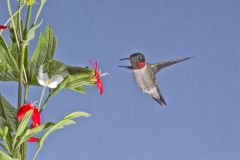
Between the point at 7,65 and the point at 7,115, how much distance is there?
0.17 meters

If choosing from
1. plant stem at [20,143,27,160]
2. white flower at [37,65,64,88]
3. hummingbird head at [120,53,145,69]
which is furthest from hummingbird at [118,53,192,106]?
plant stem at [20,143,27,160]

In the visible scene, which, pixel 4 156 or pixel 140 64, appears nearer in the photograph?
pixel 4 156

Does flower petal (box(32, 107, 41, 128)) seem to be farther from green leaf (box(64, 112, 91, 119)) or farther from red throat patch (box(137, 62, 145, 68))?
red throat patch (box(137, 62, 145, 68))

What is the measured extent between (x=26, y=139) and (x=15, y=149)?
0.05m

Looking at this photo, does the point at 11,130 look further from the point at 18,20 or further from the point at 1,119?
the point at 18,20

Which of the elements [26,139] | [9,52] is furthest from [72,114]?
[9,52]

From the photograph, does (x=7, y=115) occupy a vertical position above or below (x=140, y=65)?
below

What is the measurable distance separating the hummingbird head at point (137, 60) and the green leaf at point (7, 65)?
1271 millimetres

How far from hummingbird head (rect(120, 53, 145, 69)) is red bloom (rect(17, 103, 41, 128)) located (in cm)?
134

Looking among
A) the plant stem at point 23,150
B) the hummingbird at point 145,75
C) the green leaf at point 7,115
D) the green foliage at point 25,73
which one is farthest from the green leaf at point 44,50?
the hummingbird at point 145,75

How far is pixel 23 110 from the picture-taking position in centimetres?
163

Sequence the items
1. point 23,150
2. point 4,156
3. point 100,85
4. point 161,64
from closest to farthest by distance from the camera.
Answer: point 4,156, point 23,150, point 100,85, point 161,64

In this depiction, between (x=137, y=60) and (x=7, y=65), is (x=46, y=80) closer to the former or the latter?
(x=7, y=65)

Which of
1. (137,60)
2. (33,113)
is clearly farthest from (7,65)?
(137,60)
